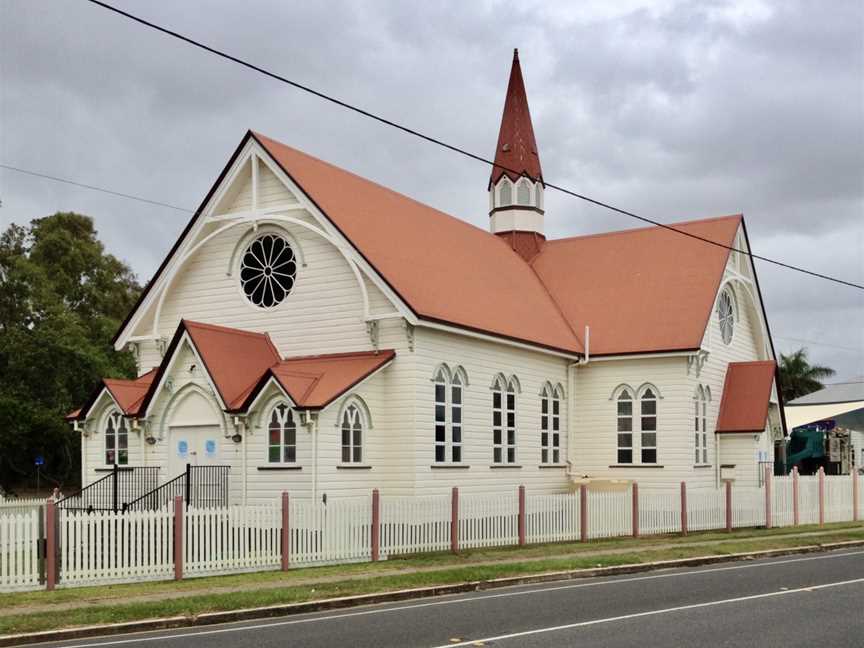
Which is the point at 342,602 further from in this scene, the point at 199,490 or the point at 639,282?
the point at 639,282

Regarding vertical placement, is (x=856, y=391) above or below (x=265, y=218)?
below

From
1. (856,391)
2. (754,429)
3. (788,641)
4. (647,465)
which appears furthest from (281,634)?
(856,391)

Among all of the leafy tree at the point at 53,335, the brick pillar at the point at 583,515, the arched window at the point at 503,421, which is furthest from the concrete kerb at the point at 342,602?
A: the leafy tree at the point at 53,335

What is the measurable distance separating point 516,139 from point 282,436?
2114cm

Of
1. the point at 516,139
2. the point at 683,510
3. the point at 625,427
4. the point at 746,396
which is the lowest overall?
the point at 683,510

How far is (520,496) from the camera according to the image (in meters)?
24.9

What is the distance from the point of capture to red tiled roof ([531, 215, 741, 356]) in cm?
3331

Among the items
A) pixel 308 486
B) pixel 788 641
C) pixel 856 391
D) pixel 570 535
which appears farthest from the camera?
pixel 856 391

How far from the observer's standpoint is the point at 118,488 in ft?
87.9

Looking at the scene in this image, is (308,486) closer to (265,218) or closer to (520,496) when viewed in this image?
(520,496)

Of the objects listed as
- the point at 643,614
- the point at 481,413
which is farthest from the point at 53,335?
the point at 643,614

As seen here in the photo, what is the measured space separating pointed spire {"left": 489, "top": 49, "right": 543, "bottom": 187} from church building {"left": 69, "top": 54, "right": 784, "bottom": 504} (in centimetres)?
456

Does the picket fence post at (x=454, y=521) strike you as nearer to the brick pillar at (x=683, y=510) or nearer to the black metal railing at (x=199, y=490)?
the black metal railing at (x=199, y=490)

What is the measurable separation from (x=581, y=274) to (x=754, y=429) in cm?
795
